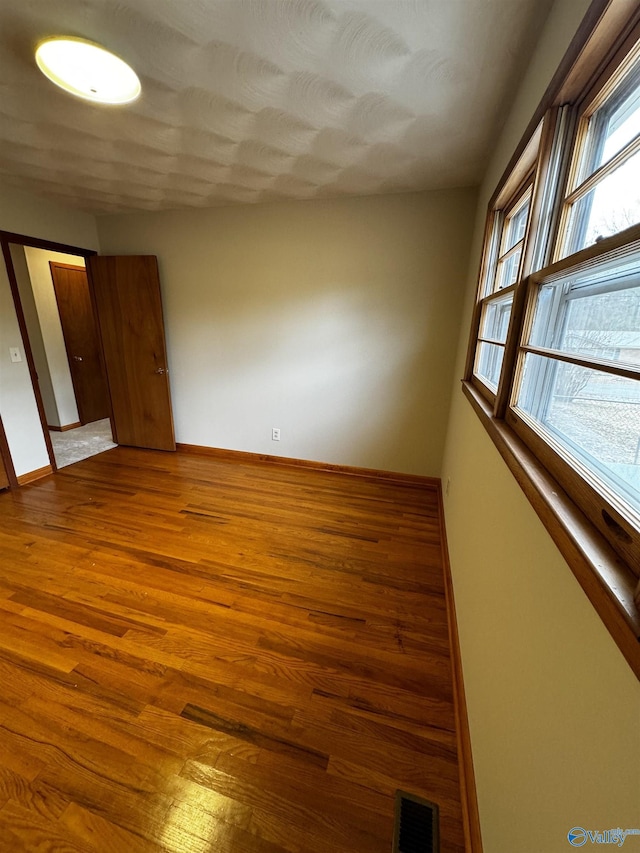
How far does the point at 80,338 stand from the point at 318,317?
3581 millimetres

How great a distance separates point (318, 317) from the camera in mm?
2945

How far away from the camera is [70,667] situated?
137 cm

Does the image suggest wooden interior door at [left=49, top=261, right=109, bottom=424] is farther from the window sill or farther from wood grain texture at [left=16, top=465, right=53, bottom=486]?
the window sill

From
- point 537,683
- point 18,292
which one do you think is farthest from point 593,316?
point 18,292

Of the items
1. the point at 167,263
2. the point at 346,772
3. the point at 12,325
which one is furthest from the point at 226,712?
the point at 167,263

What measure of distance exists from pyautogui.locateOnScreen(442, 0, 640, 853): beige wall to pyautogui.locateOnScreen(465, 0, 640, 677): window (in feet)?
0.30

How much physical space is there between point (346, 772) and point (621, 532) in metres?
1.16

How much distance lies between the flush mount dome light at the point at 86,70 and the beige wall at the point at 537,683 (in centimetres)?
157

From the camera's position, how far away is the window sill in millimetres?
410

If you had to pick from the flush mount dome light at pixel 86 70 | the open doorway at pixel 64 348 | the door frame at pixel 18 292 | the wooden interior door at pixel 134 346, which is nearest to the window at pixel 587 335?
the flush mount dome light at pixel 86 70

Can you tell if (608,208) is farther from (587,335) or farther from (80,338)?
(80,338)

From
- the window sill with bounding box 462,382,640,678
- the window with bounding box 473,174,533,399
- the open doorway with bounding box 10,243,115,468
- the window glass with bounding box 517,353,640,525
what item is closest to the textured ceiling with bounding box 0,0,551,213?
the window with bounding box 473,174,533,399

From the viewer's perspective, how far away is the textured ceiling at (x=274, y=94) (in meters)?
1.10

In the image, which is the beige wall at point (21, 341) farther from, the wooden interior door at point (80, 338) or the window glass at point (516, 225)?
the window glass at point (516, 225)
